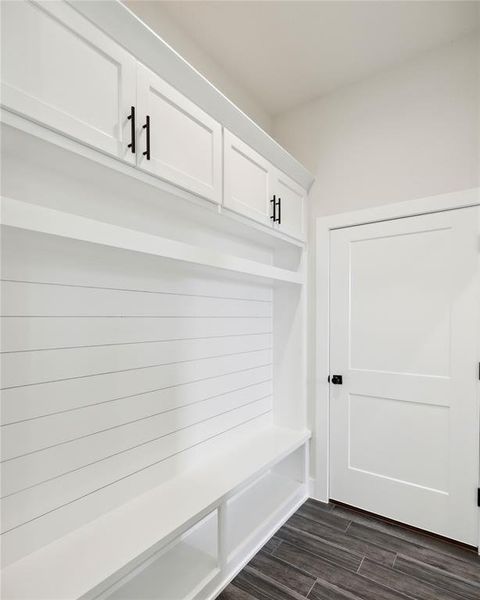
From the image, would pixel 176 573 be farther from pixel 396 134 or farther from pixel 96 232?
pixel 396 134

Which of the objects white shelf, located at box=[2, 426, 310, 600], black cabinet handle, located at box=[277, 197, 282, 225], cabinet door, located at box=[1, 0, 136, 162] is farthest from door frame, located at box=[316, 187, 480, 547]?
cabinet door, located at box=[1, 0, 136, 162]

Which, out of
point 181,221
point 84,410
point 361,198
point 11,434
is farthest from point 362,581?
point 361,198

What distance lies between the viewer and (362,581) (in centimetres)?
174

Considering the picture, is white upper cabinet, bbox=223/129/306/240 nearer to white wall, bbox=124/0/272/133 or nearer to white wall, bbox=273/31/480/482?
white wall, bbox=273/31/480/482

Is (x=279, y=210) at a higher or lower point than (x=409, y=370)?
higher

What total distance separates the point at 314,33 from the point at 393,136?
81 cm

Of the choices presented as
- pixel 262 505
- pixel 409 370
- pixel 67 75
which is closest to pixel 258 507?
pixel 262 505

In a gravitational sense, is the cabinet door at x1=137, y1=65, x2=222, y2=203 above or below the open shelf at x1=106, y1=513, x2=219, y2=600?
above

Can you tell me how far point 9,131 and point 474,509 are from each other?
9.48 ft

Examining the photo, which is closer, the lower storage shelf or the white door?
the lower storage shelf

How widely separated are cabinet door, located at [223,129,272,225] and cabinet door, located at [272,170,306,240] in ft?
0.39

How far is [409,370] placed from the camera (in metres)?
2.22

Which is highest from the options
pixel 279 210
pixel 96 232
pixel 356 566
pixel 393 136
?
pixel 393 136

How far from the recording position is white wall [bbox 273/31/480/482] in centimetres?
205
